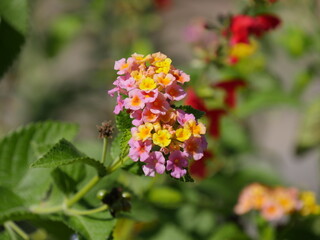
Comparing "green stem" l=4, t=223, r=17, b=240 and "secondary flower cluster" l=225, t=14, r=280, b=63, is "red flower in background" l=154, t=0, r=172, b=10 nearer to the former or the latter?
"secondary flower cluster" l=225, t=14, r=280, b=63

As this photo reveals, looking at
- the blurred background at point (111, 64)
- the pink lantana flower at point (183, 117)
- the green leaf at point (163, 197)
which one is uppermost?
the blurred background at point (111, 64)

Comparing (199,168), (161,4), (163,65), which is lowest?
(163,65)

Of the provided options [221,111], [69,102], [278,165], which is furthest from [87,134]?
[221,111]

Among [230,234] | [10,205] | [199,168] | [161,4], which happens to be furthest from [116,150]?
[161,4]

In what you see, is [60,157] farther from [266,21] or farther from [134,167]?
[266,21]

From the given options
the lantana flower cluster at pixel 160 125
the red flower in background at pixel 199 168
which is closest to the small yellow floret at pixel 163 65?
the lantana flower cluster at pixel 160 125

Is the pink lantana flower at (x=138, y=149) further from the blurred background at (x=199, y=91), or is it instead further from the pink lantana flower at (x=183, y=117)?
the blurred background at (x=199, y=91)

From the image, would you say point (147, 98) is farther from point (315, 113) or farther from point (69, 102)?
point (69, 102)
